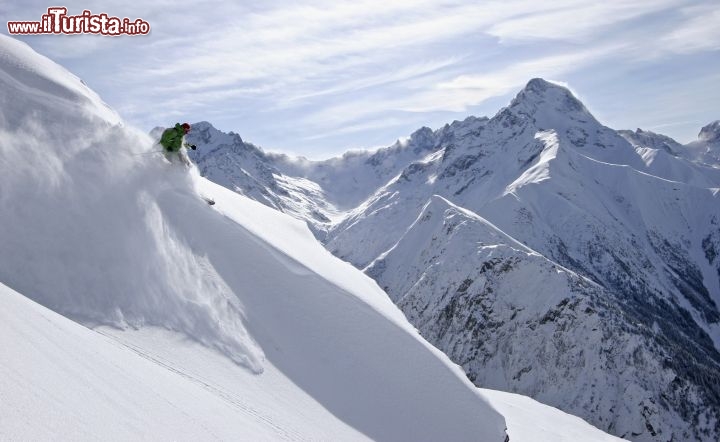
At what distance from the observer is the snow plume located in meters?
13.0

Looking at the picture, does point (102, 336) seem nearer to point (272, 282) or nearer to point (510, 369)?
point (272, 282)

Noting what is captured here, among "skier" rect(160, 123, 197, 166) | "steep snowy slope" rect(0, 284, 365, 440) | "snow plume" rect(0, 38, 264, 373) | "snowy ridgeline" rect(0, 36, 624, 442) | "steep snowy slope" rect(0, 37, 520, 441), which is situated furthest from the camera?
"skier" rect(160, 123, 197, 166)

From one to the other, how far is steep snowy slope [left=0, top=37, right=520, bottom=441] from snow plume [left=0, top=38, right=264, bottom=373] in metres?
0.05

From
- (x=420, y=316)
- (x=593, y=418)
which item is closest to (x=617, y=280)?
(x=420, y=316)

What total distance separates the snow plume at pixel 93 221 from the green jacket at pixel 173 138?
2.07 ft

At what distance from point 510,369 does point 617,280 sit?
90.8 m

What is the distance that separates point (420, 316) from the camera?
141625mm

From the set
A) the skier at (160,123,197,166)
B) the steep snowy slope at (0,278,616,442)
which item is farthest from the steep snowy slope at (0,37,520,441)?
the skier at (160,123,197,166)

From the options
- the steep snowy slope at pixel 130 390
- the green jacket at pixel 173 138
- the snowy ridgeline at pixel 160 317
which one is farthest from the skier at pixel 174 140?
the steep snowy slope at pixel 130 390

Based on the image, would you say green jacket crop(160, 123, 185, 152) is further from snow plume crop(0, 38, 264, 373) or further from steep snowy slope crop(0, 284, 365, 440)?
steep snowy slope crop(0, 284, 365, 440)

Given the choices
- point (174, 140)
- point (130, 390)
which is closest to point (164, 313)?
point (130, 390)

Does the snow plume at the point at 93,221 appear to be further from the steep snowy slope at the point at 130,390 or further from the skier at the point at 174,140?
the steep snowy slope at the point at 130,390

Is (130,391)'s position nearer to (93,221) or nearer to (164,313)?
(164,313)

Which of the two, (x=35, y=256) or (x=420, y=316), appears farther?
(x=420, y=316)
